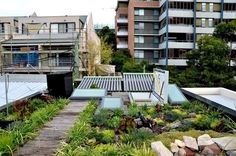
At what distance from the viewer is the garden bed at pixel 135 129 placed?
19.3 feet

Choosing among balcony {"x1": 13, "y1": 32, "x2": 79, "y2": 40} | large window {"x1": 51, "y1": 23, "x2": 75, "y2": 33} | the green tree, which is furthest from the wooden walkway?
the green tree

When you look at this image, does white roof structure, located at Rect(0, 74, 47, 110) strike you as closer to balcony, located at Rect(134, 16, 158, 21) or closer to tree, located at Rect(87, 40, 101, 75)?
tree, located at Rect(87, 40, 101, 75)

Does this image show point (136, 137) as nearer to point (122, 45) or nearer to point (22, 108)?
point (22, 108)

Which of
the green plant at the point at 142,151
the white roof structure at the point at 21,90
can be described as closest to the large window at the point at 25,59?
the white roof structure at the point at 21,90

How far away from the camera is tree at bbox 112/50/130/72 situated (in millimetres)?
52188

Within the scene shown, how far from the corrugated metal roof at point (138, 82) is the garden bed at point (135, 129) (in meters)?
3.85

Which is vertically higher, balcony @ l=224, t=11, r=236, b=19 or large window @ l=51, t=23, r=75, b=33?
balcony @ l=224, t=11, r=236, b=19

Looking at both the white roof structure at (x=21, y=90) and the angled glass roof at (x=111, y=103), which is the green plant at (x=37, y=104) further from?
the angled glass roof at (x=111, y=103)

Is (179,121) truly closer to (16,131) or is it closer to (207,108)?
(207,108)

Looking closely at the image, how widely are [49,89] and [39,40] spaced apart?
2654 centimetres

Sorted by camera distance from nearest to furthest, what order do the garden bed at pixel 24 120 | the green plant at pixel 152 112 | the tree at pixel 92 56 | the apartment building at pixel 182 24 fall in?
1. the garden bed at pixel 24 120
2. the green plant at pixel 152 112
3. the tree at pixel 92 56
4. the apartment building at pixel 182 24

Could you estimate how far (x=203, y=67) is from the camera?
114ft

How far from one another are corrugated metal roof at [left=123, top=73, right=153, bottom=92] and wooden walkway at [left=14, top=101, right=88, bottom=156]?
428 cm

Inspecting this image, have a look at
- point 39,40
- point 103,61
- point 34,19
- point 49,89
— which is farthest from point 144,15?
point 49,89
